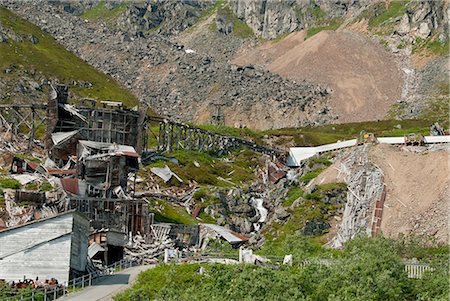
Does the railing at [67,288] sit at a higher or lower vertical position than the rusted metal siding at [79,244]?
lower

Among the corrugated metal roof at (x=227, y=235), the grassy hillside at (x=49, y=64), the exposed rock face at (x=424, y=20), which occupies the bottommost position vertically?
the corrugated metal roof at (x=227, y=235)

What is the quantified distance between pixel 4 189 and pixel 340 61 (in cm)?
12043

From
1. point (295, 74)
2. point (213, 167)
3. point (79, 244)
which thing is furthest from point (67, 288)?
point (295, 74)

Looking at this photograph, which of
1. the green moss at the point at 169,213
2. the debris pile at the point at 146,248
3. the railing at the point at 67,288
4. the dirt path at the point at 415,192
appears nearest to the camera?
the railing at the point at 67,288

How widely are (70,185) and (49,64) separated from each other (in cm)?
9418

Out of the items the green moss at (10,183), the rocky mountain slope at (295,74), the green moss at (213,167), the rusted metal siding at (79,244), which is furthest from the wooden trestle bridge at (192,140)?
the rusted metal siding at (79,244)

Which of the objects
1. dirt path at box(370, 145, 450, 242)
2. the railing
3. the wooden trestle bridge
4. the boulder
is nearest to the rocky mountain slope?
the wooden trestle bridge

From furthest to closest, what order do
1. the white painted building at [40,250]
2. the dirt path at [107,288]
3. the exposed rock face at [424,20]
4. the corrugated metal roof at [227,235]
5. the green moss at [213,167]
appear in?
the exposed rock face at [424,20]
the green moss at [213,167]
the corrugated metal roof at [227,235]
the white painted building at [40,250]
the dirt path at [107,288]

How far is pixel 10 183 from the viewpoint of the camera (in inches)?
2357

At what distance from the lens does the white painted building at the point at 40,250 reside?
144ft

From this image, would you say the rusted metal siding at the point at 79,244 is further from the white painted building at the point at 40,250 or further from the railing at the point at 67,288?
the railing at the point at 67,288

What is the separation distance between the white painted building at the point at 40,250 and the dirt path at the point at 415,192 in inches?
938

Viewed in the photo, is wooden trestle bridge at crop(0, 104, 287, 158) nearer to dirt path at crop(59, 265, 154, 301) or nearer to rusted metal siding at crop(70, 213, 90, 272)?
rusted metal siding at crop(70, 213, 90, 272)

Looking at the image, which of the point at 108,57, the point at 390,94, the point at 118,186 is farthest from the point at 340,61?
the point at 118,186
